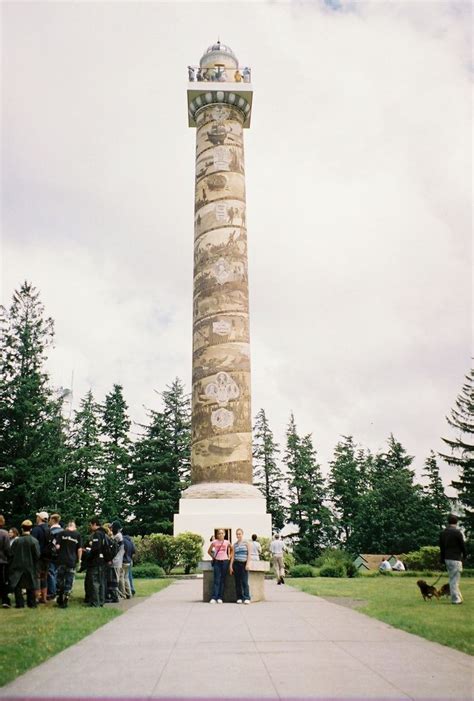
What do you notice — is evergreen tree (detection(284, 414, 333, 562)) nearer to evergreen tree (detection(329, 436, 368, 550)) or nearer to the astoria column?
evergreen tree (detection(329, 436, 368, 550))

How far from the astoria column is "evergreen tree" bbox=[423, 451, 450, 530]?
88.5ft

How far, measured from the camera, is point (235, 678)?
536 cm

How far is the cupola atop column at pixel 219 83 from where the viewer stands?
30922 millimetres

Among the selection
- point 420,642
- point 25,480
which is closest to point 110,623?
point 420,642

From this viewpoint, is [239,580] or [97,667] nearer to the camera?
[97,667]

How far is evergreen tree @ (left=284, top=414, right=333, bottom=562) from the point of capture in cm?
4769

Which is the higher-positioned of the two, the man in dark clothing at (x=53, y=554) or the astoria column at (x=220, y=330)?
the astoria column at (x=220, y=330)

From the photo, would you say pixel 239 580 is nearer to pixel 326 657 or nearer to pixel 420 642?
pixel 420 642

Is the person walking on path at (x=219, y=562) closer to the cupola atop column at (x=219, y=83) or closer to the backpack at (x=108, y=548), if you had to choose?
the backpack at (x=108, y=548)

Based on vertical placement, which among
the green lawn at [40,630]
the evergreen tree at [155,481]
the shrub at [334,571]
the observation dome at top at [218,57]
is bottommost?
the green lawn at [40,630]

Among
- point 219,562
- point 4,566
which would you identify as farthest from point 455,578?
point 4,566

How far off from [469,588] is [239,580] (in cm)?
686

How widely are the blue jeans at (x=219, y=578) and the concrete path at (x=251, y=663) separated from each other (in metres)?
2.85

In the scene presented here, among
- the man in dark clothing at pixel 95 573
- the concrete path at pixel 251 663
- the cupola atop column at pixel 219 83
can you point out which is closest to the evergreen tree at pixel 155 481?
the cupola atop column at pixel 219 83
